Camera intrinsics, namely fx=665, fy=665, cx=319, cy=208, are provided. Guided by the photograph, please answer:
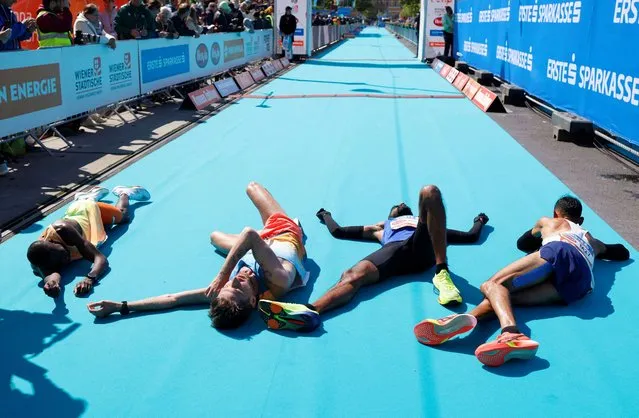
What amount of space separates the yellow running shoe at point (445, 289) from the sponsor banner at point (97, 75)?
23.9ft

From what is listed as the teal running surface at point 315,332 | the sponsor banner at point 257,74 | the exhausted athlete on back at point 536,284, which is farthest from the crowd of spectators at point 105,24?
the exhausted athlete on back at point 536,284

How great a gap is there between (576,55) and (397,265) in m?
7.35

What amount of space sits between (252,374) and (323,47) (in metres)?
39.0

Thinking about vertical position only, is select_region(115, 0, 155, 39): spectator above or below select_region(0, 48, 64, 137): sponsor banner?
above

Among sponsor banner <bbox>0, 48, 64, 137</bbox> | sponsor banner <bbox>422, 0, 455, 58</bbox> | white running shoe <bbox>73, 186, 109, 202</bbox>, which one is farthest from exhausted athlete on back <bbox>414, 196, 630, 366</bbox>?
sponsor banner <bbox>422, 0, 455, 58</bbox>

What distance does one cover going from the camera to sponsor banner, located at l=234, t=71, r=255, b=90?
719 inches

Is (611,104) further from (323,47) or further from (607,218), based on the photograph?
(323,47)

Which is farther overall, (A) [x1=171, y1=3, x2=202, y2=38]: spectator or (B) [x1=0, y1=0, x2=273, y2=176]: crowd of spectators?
(A) [x1=171, y1=3, x2=202, y2=38]: spectator

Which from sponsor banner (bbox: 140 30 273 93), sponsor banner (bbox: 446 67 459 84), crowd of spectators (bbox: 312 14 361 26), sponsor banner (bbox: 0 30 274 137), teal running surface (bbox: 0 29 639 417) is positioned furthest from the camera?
crowd of spectators (bbox: 312 14 361 26)

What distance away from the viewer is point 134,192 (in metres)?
7.20

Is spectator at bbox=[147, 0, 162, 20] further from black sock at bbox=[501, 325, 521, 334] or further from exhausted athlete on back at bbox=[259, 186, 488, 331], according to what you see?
black sock at bbox=[501, 325, 521, 334]

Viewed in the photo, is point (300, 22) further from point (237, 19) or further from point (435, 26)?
point (237, 19)

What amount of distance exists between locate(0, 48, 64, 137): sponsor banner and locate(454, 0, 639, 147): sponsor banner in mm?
7871

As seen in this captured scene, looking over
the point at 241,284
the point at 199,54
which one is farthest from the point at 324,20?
the point at 241,284
